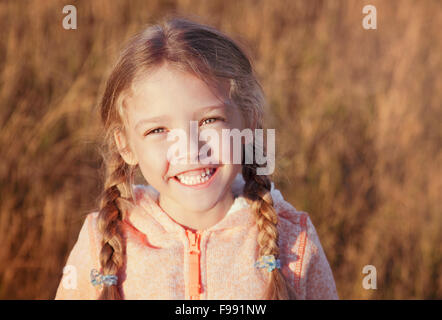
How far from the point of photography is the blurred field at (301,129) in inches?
92.3

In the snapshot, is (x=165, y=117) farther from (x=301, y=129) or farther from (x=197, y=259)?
(x=301, y=129)

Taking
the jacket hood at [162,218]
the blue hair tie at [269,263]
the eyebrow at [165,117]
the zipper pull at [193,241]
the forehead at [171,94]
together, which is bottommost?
the blue hair tie at [269,263]

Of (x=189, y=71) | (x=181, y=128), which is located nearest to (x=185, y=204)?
(x=181, y=128)

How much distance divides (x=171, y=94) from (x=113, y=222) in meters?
0.43

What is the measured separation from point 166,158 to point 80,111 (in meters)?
1.32

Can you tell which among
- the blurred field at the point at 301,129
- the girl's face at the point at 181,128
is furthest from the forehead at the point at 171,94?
the blurred field at the point at 301,129

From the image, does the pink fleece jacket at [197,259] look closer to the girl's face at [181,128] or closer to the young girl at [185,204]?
the young girl at [185,204]

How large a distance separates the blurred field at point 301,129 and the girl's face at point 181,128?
3.03 feet

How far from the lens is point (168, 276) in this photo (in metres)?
1.39

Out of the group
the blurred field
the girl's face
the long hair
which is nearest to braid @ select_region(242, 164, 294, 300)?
the long hair

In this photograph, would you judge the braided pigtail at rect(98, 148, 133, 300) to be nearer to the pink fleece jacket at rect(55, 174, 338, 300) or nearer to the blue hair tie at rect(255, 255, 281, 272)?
the pink fleece jacket at rect(55, 174, 338, 300)

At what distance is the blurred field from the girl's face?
923 millimetres

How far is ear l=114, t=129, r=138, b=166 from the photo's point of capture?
144cm
